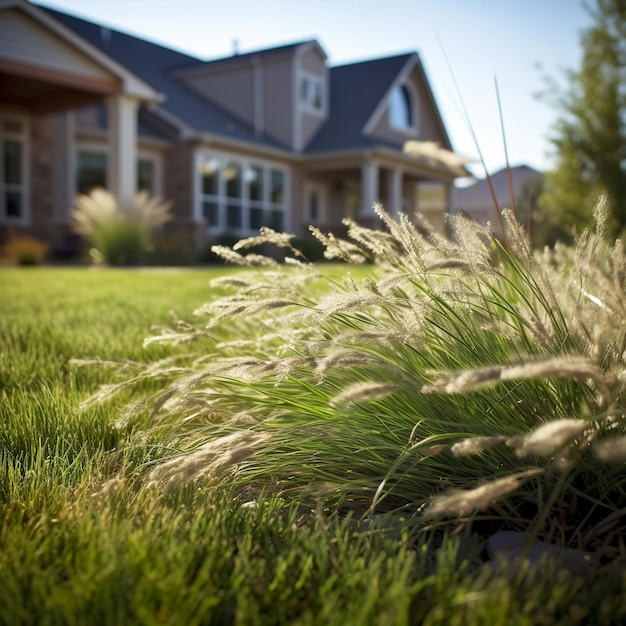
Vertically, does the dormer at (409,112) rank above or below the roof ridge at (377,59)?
below

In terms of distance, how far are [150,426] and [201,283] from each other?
19.4 ft

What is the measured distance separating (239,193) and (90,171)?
432 centimetres

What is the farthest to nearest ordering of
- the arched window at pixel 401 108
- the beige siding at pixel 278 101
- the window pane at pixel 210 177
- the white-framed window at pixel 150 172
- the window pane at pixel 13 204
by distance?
1. the arched window at pixel 401 108
2. the beige siding at pixel 278 101
3. the window pane at pixel 210 177
4. the white-framed window at pixel 150 172
5. the window pane at pixel 13 204

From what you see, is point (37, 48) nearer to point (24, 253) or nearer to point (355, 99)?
point (24, 253)

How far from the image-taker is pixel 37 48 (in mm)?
13250

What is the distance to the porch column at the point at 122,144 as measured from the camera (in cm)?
1430

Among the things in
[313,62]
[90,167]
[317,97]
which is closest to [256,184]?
[317,97]

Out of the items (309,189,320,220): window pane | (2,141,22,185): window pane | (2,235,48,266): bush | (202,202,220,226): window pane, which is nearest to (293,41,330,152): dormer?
(309,189,320,220): window pane

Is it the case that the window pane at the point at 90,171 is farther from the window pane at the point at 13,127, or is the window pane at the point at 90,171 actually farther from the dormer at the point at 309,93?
the dormer at the point at 309,93

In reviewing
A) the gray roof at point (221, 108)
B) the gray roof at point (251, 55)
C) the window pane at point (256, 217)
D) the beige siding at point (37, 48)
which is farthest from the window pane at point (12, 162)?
the gray roof at point (251, 55)

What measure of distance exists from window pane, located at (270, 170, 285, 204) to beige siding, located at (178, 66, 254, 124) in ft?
6.36

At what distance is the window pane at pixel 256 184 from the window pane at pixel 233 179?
1.48ft

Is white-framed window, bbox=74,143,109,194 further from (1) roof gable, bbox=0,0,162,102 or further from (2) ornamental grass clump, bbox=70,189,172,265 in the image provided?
(1) roof gable, bbox=0,0,162,102

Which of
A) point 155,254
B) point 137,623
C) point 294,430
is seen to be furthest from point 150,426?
point 155,254
